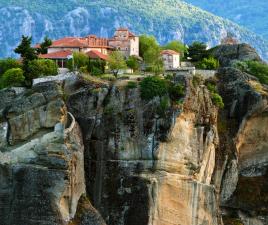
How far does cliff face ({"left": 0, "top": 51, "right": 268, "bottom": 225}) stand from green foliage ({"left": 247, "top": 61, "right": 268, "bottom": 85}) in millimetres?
11071

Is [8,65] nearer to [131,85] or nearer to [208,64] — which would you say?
[131,85]

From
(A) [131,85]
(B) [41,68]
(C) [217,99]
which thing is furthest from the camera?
(C) [217,99]

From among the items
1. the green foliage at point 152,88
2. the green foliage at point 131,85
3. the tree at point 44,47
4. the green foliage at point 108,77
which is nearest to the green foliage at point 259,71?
the green foliage at point 108,77

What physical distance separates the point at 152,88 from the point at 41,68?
34.6 ft

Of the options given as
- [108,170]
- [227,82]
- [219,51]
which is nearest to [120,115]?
[108,170]

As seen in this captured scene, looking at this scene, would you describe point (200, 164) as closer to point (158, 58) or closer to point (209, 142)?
point (209, 142)

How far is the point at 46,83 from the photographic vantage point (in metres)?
62.5

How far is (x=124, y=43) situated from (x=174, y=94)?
2006 centimetres

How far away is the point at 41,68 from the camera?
70188 millimetres

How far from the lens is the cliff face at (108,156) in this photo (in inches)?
2255

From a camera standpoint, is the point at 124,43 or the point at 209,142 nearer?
the point at 209,142

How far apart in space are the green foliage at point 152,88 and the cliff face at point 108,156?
409mm

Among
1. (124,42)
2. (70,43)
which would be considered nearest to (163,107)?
(70,43)

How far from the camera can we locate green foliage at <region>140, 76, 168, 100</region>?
64.2m
